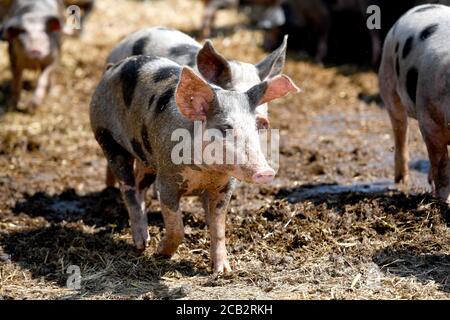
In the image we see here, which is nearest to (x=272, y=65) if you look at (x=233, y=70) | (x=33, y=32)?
(x=233, y=70)

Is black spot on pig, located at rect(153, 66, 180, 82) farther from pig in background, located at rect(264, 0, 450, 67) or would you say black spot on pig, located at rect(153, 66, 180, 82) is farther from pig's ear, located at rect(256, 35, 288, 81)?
pig in background, located at rect(264, 0, 450, 67)

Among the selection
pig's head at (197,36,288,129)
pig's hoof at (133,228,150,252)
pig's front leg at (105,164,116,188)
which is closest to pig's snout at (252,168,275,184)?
pig's head at (197,36,288,129)

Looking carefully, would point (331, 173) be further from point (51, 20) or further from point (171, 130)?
point (51, 20)

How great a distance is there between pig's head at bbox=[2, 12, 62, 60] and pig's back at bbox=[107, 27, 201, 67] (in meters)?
3.61

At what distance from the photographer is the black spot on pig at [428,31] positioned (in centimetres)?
691

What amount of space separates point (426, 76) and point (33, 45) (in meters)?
5.95

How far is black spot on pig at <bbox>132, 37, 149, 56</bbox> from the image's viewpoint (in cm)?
744

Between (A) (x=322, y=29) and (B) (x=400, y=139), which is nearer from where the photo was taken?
(B) (x=400, y=139)

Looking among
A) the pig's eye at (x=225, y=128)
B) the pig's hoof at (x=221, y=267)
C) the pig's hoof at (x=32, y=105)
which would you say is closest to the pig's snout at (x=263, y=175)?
the pig's eye at (x=225, y=128)

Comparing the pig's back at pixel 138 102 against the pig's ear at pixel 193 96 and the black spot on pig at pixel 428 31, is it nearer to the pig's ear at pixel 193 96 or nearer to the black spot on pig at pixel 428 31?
the pig's ear at pixel 193 96

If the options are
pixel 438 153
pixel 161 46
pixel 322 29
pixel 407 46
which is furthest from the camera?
pixel 322 29

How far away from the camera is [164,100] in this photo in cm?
572

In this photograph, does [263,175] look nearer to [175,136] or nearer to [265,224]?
[175,136]
